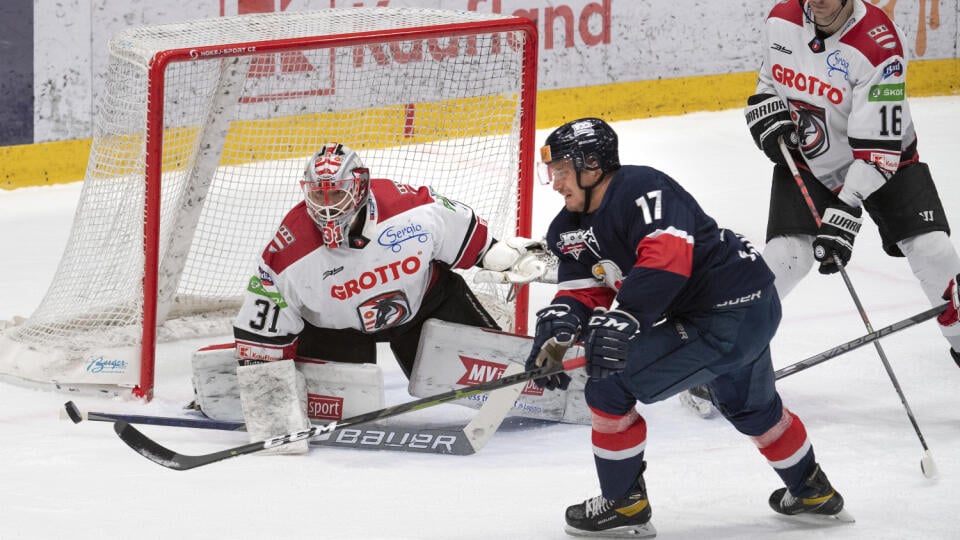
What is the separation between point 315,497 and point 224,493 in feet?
0.70

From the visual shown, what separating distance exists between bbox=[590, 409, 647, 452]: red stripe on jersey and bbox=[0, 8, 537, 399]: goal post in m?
1.54

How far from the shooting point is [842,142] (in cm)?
401

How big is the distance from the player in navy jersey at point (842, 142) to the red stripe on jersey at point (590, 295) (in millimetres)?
940

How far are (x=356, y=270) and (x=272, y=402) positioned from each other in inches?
15.5

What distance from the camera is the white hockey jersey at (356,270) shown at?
3734mm

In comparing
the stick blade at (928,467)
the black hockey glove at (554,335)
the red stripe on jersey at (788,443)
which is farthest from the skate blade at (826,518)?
the black hockey glove at (554,335)

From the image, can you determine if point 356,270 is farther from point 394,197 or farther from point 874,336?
point 874,336

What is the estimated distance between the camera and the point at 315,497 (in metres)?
3.42

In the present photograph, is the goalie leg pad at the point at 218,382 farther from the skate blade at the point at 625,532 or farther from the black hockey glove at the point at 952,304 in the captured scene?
the black hockey glove at the point at 952,304

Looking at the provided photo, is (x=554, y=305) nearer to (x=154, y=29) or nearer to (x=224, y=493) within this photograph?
(x=224, y=493)

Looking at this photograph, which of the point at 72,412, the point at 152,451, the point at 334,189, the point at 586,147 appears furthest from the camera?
the point at 334,189

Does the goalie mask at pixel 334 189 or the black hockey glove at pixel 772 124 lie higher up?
the black hockey glove at pixel 772 124

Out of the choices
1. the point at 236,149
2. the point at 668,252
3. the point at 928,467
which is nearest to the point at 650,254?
the point at 668,252

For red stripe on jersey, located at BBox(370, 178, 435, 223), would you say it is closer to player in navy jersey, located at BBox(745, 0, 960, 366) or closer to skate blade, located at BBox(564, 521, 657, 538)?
player in navy jersey, located at BBox(745, 0, 960, 366)
